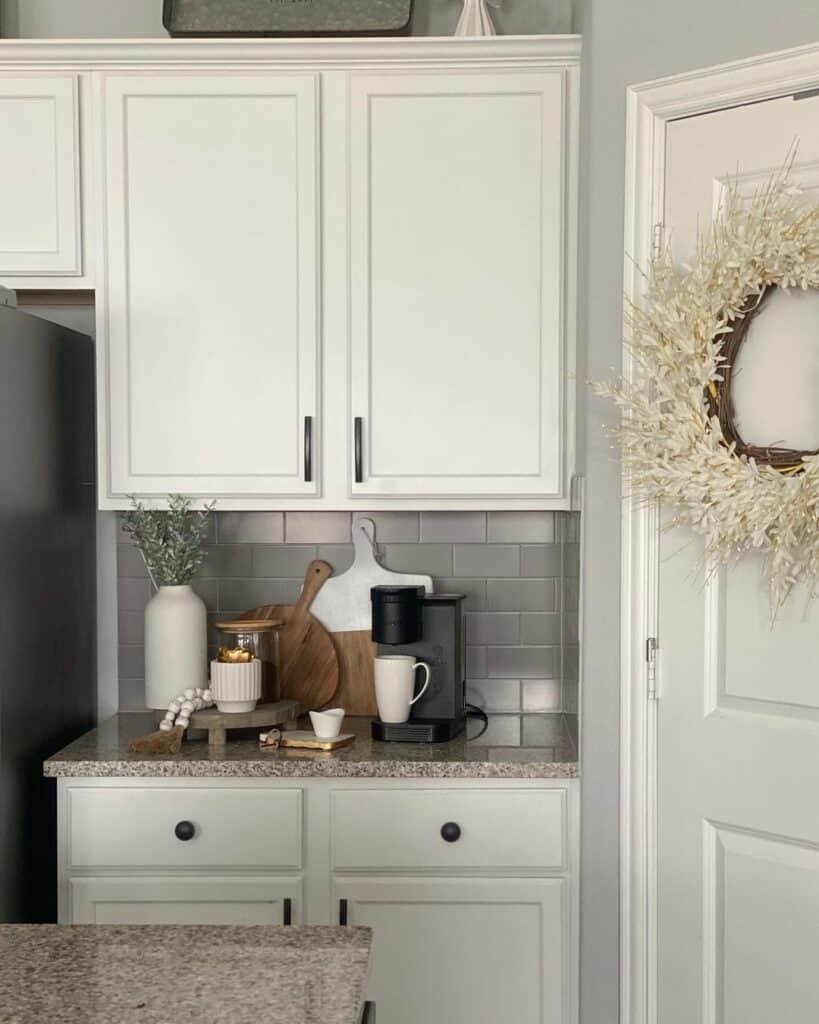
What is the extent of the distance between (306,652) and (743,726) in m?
1.16

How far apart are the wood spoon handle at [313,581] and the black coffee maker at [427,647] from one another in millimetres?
302

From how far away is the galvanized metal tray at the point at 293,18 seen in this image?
103 inches

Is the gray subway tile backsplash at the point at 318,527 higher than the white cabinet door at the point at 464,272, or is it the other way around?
the white cabinet door at the point at 464,272

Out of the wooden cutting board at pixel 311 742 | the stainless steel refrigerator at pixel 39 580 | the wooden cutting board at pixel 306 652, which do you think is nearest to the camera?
the stainless steel refrigerator at pixel 39 580

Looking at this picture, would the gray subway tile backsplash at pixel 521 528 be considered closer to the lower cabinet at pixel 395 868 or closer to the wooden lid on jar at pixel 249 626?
the wooden lid on jar at pixel 249 626

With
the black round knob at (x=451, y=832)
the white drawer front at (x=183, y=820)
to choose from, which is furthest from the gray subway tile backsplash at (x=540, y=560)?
the white drawer front at (x=183, y=820)

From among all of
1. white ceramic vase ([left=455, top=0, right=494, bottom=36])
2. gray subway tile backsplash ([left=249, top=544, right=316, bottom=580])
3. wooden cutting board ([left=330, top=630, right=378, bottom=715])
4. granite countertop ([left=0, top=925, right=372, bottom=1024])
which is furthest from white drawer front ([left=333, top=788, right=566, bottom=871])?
white ceramic vase ([left=455, top=0, right=494, bottom=36])

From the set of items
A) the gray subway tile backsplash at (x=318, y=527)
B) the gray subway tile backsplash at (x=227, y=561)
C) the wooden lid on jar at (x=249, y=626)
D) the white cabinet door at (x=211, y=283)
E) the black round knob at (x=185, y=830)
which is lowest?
the black round knob at (x=185, y=830)

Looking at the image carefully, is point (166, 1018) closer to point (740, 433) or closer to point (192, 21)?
point (740, 433)

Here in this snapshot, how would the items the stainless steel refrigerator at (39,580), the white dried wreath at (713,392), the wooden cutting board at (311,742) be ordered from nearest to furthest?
the white dried wreath at (713,392)
the stainless steel refrigerator at (39,580)
the wooden cutting board at (311,742)

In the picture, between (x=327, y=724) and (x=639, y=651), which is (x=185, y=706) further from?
(x=639, y=651)

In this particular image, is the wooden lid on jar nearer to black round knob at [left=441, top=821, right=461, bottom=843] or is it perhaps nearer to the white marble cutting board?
the white marble cutting board

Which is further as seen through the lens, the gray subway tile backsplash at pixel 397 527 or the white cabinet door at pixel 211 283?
the gray subway tile backsplash at pixel 397 527

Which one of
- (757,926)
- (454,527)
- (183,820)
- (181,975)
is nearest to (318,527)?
(454,527)
